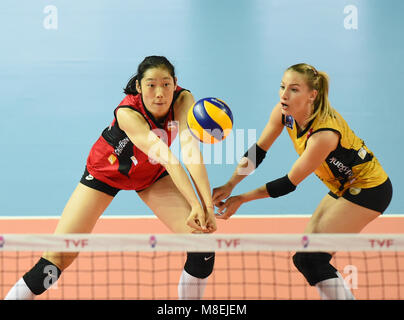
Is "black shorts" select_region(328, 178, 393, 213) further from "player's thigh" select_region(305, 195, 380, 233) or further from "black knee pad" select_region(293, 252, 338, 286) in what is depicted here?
"black knee pad" select_region(293, 252, 338, 286)

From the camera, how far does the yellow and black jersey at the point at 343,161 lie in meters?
3.74

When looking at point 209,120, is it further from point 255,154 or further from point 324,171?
point 324,171

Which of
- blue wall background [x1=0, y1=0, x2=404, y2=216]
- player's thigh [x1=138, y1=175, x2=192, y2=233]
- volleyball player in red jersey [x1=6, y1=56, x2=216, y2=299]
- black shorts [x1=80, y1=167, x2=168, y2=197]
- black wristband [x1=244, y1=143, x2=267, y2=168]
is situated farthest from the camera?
blue wall background [x1=0, y1=0, x2=404, y2=216]

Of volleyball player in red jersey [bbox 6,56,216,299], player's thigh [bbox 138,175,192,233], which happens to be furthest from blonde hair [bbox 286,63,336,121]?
player's thigh [bbox 138,175,192,233]

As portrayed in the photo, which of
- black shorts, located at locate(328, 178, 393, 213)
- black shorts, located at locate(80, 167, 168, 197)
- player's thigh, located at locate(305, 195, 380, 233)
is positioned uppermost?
black shorts, located at locate(80, 167, 168, 197)

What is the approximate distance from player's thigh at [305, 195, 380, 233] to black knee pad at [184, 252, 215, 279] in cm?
74

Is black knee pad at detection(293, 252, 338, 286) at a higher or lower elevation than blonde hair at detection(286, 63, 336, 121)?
lower

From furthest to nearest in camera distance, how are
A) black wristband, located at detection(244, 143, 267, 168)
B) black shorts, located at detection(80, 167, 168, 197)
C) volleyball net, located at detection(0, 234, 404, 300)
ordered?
black wristband, located at detection(244, 143, 267, 168)
black shorts, located at detection(80, 167, 168, 197)
volleyball net, located at detection(0, 234, 404, 300)

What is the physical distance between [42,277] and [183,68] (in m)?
5.37

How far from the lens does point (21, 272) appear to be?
536 centimetres

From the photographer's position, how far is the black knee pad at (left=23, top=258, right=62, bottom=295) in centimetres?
371

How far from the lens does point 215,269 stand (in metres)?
5.10

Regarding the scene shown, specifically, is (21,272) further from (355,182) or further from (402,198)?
(402,198)

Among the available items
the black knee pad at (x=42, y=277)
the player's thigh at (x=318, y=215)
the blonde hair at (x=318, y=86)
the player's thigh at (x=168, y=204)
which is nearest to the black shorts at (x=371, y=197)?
the player's thigh at (x=318, y=215)
